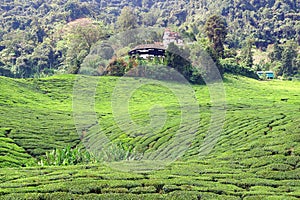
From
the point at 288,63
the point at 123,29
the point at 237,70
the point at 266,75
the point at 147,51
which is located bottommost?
the point at 266,75

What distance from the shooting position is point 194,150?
1075 inches

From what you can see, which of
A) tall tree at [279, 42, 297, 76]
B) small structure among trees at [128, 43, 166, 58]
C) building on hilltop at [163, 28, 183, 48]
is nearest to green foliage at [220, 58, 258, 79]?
building on hilltop at [163, 28, 183, 48]

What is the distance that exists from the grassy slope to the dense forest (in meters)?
28.0

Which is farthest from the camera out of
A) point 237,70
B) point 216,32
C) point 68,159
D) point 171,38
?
point 216,32

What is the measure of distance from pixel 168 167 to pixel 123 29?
249ft

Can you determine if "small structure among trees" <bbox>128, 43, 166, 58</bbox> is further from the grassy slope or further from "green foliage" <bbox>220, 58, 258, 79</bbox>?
the grassy slope

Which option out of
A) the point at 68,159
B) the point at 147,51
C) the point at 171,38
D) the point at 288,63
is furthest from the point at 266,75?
the point at 68,159

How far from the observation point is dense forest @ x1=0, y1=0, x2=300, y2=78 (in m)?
82.1

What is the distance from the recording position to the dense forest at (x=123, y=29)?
82.1 meters

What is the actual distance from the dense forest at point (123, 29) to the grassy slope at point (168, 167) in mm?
28050

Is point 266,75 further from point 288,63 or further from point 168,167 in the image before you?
point 168,167

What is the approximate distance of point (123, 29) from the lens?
309 ft

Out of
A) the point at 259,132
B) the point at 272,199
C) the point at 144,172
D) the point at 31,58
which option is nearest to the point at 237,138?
the point at 259,132

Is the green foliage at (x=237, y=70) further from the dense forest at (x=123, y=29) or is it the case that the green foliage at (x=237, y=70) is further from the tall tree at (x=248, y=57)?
the tall tree at (x=248, y=57)
